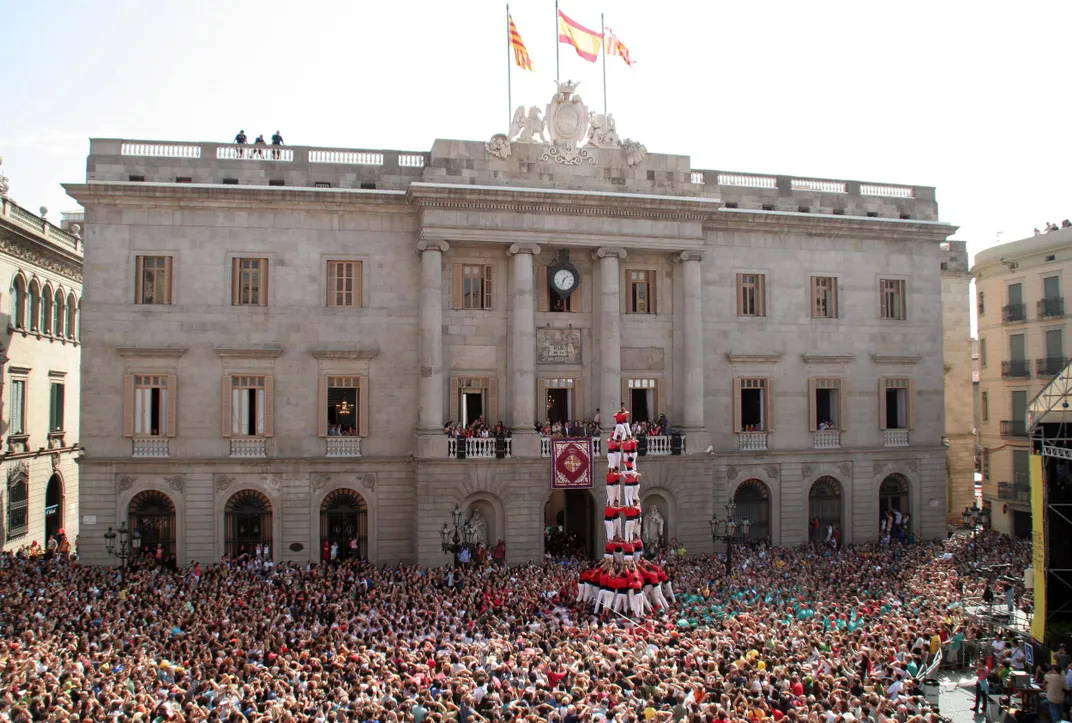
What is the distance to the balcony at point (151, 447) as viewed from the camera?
35.5 metres

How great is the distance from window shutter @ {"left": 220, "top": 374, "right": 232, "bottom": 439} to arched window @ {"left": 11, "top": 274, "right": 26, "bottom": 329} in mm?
11947

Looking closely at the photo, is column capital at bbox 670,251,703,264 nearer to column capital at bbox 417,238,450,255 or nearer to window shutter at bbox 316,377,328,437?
column capital at bbox 417,238,450,255

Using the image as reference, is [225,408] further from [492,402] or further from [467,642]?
[467,642]

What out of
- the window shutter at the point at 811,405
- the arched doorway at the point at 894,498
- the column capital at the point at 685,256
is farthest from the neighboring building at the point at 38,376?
the arched doorway at the point at 894,498

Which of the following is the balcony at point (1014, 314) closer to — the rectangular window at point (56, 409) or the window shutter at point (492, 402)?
the window shutter at point (492, 402)

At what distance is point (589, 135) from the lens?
38438 millimetres

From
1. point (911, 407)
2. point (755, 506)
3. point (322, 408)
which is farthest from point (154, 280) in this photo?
point (911, 407)

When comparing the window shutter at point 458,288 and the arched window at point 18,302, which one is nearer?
the window shutter at point 458,288

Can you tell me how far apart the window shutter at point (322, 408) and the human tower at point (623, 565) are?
12.9 metres

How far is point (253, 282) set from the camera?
121ft

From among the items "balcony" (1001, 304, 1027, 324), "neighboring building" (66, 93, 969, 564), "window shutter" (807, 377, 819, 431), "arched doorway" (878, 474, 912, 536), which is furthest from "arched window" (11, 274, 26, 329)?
"balcony" (1001, 304, 1027, 324)

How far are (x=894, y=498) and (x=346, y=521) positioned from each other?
25996 millimetres

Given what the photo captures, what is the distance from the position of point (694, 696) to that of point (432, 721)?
495cm

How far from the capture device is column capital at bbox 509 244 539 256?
37.1m
